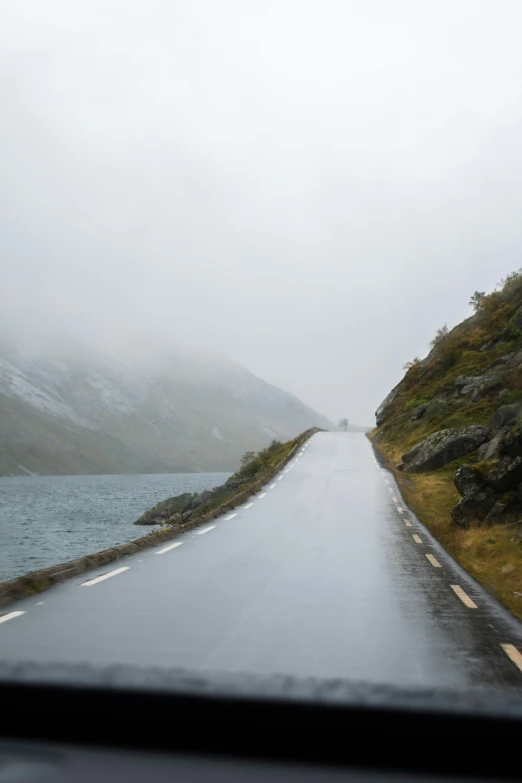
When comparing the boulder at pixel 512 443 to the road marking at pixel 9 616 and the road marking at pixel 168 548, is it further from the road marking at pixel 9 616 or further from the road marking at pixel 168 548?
the road marking at pixel 9 616

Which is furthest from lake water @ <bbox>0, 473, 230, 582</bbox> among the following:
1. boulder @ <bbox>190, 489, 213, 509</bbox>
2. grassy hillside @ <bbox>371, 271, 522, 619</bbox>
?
grassy hillside @ <bbox>371, 271, 522, 619</bbox>

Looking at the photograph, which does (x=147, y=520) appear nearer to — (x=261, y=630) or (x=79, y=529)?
(x=79, y=529)

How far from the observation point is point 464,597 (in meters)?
9.70

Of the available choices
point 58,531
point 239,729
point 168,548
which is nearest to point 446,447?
point 168,548

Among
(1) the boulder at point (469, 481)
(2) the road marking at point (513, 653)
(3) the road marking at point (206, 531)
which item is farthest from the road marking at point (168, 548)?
(2) the road marking at point (513, 653)

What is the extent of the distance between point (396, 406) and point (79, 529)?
25.6 m

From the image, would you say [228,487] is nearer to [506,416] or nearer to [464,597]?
[506,416]

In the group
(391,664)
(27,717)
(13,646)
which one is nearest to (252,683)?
(27,717)

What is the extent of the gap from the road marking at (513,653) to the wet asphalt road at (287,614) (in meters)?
0.07

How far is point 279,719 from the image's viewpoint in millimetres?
2824

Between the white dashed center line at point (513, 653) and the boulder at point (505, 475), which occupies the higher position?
the boulder at point (505, 475)

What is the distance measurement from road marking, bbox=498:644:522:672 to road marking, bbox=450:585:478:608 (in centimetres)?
200

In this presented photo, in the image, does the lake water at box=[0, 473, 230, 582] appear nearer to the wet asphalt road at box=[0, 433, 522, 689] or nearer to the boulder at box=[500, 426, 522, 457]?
the wet asphalt road at box=[0, 433, 522, 689]

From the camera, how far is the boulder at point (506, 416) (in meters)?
19.3
